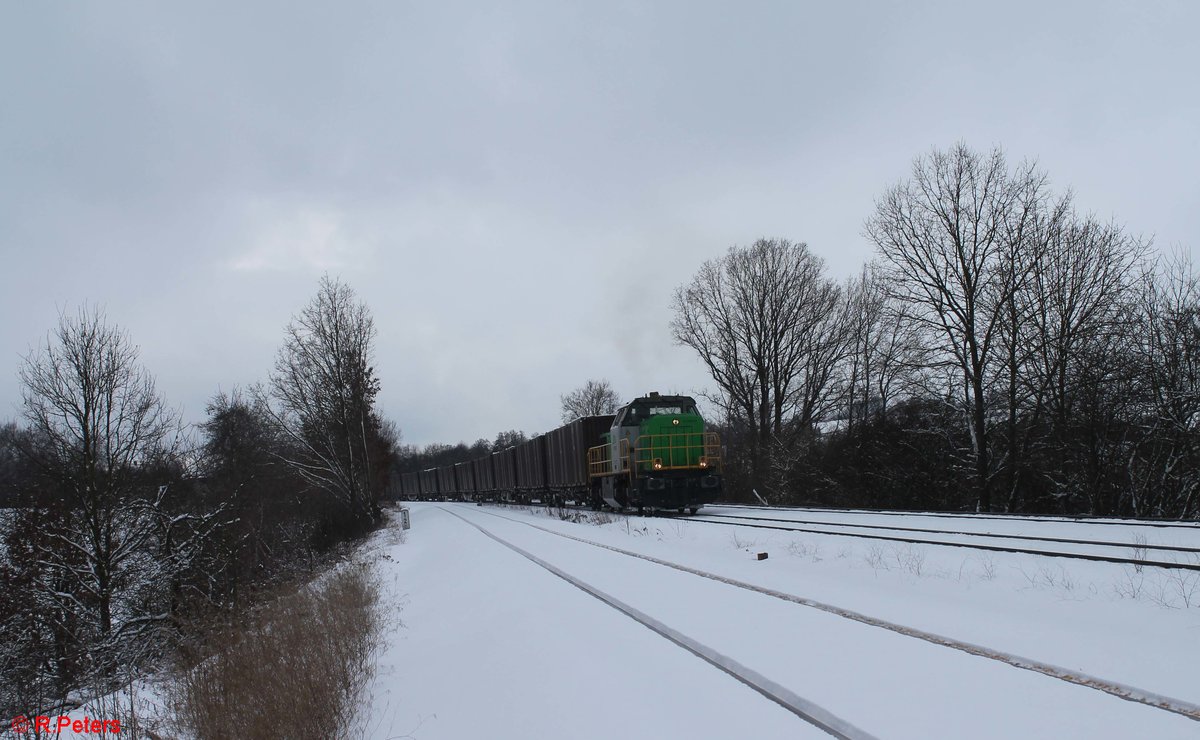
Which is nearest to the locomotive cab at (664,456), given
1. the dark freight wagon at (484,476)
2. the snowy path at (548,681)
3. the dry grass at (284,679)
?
the snowy path at (548,681)

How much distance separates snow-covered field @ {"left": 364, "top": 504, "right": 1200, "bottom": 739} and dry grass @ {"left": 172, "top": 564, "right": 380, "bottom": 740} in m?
0.29

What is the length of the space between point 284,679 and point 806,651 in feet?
13.4

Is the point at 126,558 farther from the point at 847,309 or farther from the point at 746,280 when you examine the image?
the point at 847,309

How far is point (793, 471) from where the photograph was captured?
92.2ft

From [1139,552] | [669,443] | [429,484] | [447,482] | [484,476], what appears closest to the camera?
[1139,552]

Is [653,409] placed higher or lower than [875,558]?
higher

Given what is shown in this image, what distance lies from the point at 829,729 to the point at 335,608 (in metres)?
6.70

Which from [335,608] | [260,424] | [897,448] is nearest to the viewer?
[335,608]

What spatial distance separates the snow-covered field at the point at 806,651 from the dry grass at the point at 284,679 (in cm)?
29

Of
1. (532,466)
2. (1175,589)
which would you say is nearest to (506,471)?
(532,466)

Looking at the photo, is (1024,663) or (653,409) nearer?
(1024,663)

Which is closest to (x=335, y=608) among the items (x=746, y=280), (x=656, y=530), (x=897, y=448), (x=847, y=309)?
(x=656, y=530)

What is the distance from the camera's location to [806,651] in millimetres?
5230

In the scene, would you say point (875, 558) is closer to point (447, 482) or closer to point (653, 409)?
point (653, 409)
